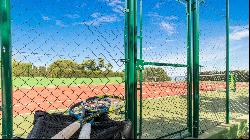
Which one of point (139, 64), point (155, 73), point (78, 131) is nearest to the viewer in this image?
point (78, 131)

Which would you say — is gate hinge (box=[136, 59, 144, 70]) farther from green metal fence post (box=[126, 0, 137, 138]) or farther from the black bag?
the black bag

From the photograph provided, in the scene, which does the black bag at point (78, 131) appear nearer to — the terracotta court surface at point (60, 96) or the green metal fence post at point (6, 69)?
the green metal fence post at point (6, 69)

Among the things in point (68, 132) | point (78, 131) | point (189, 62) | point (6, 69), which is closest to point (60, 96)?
point (189, 62)

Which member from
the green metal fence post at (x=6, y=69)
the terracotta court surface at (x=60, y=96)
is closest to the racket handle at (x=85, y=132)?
the green metal fence post at (x=6, y=69)

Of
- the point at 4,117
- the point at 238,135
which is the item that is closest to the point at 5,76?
the point at 4,117

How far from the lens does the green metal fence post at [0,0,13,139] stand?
10.9 ft

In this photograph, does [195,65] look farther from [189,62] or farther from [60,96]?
[60,96]

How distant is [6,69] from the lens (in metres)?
A: 3.33

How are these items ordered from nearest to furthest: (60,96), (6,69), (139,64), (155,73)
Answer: (6,69)
(139,64)
(155,73)
(60,96)

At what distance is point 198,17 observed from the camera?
5.14 metres

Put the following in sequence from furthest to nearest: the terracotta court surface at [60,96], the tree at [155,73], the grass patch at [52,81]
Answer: the terracotta court surface at [60,96]
the grass patch at [52,81]
the tree at [155,73]

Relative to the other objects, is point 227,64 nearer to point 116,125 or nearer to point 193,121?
point 193,121

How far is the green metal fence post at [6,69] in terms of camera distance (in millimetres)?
3330

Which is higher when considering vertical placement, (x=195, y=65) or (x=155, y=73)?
(x=195, y=65)
